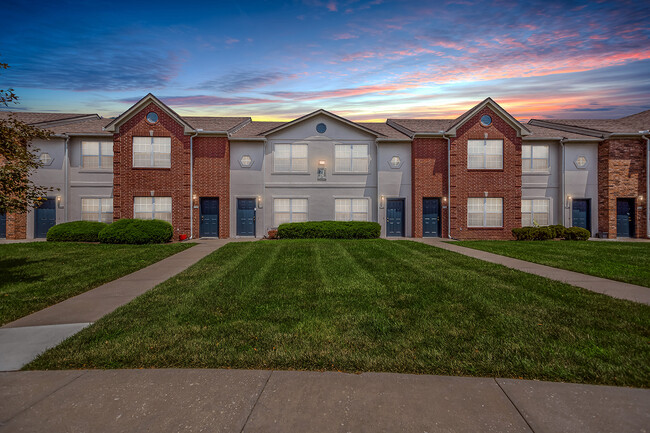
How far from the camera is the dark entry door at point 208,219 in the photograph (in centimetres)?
2133

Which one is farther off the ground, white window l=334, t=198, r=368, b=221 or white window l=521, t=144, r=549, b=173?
white window l=521, t=144, r=549, b=173

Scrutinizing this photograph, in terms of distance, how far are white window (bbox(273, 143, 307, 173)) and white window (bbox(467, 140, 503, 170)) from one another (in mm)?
10120

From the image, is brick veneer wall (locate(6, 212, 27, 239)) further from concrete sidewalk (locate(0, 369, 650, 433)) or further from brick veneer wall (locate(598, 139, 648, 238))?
brick veneer wall (locate(598, 139, 648, 238))

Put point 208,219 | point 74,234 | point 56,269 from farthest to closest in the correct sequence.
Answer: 1. point 208,219
2. point 74,234
3. point 56,269

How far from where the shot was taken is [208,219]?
70.1 feet

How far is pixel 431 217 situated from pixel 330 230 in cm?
662

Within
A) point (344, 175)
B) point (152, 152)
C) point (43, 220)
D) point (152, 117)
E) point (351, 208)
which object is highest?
point (152, 117)

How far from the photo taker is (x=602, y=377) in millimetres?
3852

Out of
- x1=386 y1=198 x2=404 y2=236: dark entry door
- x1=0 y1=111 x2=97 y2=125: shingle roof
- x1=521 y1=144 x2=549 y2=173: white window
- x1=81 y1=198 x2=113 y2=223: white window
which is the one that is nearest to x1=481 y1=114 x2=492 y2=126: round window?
x1=521 y1=144 x2=549 y2=173: white window

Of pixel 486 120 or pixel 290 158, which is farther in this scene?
pixel 290 158

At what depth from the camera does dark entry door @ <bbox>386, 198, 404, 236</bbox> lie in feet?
72.2

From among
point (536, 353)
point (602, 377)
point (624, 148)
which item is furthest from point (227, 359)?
point (624, 148)

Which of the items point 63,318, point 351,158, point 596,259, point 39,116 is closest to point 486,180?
point 351,158

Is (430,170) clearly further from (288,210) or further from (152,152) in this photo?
(152,152)
